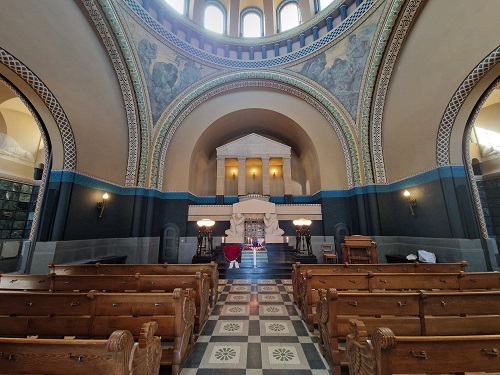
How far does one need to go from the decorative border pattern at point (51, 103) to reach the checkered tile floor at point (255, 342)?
22.0ft

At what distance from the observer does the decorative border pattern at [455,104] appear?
575 centimetres

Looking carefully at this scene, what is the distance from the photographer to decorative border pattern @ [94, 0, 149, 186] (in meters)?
7.90

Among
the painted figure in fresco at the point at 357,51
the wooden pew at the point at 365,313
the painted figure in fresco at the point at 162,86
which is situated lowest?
the wooden pew at the point at 365,313

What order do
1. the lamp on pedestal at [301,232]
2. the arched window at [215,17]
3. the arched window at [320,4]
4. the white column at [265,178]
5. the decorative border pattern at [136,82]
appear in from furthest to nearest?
the white column at [265,178] < the arched window at [215,17] < the arched window at [320,4] < the lamp on pedestal at [301,232] < the decorative border pattern at [136,82]

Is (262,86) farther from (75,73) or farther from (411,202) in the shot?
(411,202)

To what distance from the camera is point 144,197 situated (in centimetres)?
1011

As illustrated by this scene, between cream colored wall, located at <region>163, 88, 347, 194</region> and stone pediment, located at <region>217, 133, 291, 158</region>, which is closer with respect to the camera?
cream colored wall, located at <region>163, 88, 347, 194</region>

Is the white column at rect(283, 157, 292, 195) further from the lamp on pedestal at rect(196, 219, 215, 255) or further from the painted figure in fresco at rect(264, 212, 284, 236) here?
the lamp on pedestal at rect(196, 219, 215, 255)

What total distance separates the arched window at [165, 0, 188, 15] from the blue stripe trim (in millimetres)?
9769

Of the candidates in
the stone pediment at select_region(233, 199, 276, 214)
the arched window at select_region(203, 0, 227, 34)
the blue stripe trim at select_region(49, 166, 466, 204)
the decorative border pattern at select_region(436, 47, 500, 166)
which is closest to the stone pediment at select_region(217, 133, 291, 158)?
the blue stripe trim at select_region(49, 166, 466, 204)

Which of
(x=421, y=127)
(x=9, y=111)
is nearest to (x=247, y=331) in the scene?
(x=421, y=127)

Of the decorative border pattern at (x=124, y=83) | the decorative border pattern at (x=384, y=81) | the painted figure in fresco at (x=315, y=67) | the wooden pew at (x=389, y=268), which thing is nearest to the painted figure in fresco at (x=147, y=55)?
the decorative border pattern at (x=124, y=83)

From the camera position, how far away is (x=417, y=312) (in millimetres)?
2637

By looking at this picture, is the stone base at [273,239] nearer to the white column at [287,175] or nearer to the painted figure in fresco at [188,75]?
the white column at [287,175]
